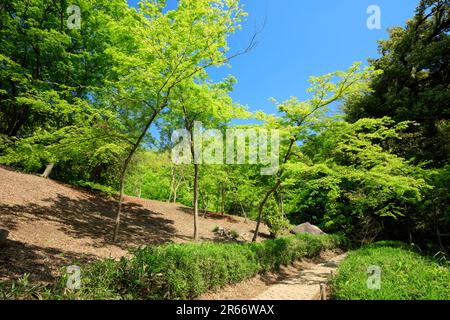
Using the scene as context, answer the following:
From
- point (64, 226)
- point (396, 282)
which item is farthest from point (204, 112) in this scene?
point (396, 282)

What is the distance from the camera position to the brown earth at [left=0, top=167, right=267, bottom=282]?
6930 mm

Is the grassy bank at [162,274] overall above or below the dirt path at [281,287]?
above

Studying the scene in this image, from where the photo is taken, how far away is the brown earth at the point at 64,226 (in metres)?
6.93

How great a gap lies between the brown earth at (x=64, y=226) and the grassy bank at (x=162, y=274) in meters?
1.70

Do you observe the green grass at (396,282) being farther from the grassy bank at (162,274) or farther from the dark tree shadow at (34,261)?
the dark tree shadow at (34,261)

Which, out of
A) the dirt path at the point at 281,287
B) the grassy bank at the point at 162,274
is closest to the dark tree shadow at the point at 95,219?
the grassy bank at the point at 162,274

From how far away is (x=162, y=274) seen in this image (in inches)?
224

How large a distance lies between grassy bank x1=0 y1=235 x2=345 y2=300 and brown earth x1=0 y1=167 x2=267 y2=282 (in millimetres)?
1699

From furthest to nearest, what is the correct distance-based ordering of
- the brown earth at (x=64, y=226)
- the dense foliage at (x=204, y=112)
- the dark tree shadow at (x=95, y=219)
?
the dark tree shadow at (x=95, y=219) < the dense foliage at (x=204, y=112) < the brown earth at (x=64, y=226)

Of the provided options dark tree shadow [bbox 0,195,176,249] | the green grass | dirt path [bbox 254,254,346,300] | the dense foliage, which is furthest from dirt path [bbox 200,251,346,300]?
dark tree shadow [bbox 0,195,176,249]

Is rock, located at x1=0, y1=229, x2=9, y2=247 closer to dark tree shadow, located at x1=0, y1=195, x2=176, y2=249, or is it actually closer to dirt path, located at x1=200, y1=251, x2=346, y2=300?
dark tree shadow, located at x1=0, y1=195, x2=176, y2=249
